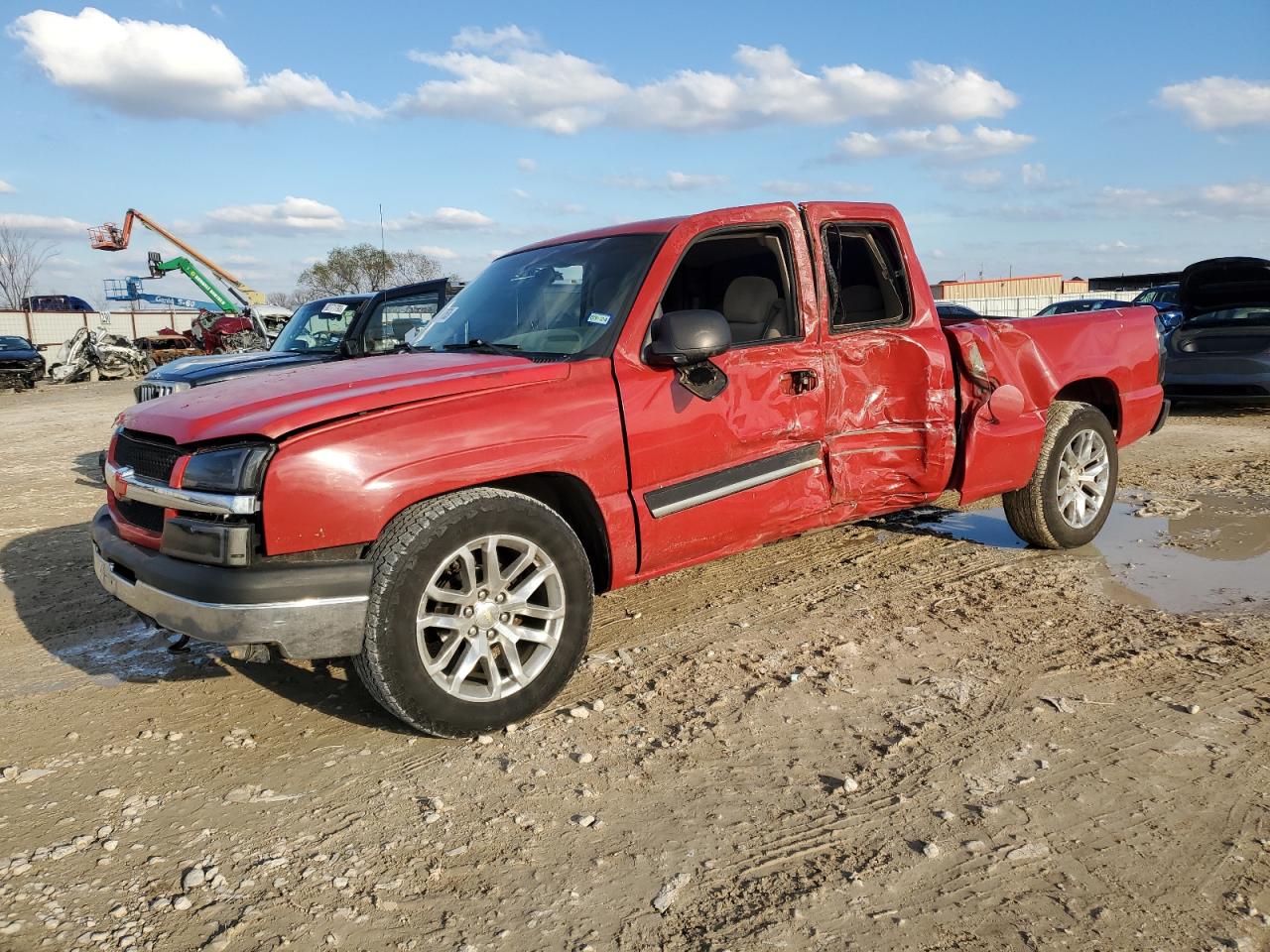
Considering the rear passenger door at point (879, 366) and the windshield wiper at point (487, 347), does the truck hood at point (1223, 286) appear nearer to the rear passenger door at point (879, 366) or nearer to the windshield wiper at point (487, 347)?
the rear passenger door at point (879, 366)

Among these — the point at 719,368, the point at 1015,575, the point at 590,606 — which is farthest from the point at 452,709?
the point at 1015,575

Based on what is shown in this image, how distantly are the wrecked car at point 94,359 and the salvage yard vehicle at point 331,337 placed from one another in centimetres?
2028

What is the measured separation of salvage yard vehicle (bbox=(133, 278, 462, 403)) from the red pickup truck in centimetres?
477

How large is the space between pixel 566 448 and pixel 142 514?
1.62m

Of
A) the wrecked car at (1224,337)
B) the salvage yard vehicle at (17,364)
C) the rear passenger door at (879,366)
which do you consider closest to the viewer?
the rear passenger door at (879,366)

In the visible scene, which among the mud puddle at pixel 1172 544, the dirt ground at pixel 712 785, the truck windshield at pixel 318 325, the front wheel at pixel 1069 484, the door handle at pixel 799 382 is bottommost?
the dirt ground at pixel 712 785

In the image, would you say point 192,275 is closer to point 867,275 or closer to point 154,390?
point 154,390

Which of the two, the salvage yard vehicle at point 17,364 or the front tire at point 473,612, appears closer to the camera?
the front tire at point 473,612

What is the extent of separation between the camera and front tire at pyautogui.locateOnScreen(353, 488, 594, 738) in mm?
3139

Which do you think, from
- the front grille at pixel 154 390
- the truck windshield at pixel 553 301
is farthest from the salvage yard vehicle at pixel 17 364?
the truck windshield at pixel 553 301

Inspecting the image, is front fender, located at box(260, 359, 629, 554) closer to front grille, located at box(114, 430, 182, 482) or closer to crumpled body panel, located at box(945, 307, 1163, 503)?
front grille, located at box(114, 430, 182, 482)

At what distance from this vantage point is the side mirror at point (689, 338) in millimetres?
3697

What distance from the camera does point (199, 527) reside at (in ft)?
10.1

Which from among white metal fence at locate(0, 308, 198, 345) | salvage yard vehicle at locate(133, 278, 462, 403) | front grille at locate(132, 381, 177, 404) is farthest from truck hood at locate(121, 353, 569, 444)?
white metal fence at locate(0, 308, 198, 345)
